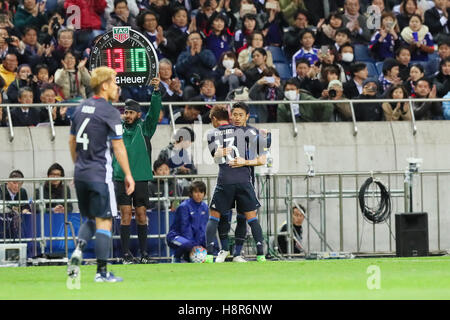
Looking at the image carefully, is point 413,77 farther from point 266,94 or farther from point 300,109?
point 266,94

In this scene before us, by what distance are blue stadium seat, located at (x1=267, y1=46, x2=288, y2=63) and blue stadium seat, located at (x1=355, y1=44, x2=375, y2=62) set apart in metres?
1.52

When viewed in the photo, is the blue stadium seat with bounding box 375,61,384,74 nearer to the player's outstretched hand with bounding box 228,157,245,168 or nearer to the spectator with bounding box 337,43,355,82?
the spectator with bounding box 337,43,355,82

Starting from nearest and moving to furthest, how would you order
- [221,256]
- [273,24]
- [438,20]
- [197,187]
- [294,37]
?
[221,256], [197,187], [294,37], [273,24], [438,20]

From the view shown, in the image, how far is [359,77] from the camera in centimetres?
2388

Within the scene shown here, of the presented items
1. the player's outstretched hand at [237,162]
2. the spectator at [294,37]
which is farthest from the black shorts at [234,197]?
the spectator at [294,37]

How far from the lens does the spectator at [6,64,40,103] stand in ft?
71.8

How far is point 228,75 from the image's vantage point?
2312 cm

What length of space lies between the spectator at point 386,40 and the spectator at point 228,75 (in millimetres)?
3451

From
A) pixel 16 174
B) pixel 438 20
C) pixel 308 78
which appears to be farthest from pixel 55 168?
pixel 438 20

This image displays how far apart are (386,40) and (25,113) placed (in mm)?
7861

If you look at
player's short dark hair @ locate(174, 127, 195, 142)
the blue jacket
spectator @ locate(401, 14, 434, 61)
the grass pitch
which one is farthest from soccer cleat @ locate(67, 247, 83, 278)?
spectator @ locate(401, 14, 434, 61)

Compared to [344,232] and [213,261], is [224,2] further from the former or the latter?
[213,261]

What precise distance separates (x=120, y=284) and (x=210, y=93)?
10493 mm

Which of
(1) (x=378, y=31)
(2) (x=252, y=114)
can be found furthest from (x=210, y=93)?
(1) (x=378, y=31)
